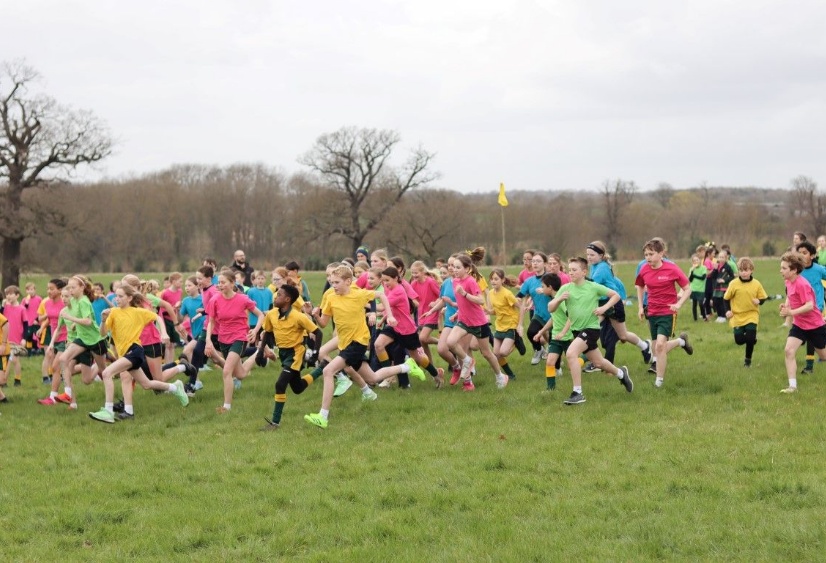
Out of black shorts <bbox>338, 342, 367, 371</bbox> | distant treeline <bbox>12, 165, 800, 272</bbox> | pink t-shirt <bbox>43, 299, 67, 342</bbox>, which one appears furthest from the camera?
distant treeline <bbox>12, 165, 800, 272</bbox>

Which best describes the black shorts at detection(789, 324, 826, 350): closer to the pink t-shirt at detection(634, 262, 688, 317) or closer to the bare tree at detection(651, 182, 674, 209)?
the pink t-shirt at detection(634, 262, 688, 317)

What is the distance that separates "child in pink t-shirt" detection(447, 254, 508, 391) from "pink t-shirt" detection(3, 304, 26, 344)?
26.5 feet

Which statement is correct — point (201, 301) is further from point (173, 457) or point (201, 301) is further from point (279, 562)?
point (279, 562)

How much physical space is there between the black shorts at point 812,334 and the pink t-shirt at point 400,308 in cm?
513

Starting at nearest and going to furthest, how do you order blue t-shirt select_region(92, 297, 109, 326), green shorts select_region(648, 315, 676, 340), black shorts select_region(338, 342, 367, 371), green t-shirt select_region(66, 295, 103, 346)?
black shorts select_region(338, 342, 367, 371) → green shorts select_region(648, 315, 676, 340) → green t-shirt select_region(66, 295, 103, 346) → blue t-shirt select_region(92, 297, 109, 326)

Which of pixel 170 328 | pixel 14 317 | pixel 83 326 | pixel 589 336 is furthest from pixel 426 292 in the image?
pixel 14 317

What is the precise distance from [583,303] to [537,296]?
8.76 ft

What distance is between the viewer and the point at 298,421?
10539 mm

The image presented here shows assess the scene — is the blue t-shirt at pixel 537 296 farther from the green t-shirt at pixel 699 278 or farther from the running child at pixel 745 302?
the green t-shirt at pixel 699 278

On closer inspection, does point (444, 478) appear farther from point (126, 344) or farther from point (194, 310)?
point (194, 310)

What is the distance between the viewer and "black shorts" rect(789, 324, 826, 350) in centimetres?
1079

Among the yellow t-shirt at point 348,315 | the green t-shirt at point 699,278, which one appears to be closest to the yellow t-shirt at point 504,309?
the yellow t-shirt at point 348,315

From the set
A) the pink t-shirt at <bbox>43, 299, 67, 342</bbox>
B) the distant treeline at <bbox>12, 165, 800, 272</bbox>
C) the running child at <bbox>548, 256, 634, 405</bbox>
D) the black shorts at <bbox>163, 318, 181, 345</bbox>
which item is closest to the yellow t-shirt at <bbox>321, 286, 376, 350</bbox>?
the running child at <bbox>548, 256, 634, 405</bbox>

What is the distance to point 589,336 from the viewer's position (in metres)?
10.6
